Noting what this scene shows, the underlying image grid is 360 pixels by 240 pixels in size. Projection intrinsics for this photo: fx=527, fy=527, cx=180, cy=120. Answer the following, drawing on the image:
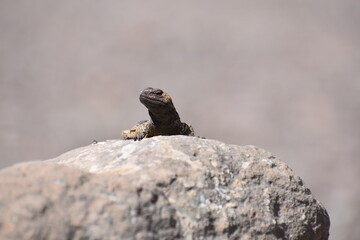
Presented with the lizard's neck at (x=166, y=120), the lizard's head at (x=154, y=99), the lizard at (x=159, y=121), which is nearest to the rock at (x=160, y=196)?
the lizard's head at (x=154, y=99)

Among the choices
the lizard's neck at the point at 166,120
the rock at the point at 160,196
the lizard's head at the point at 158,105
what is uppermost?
the lizard's head at the point at 158,105

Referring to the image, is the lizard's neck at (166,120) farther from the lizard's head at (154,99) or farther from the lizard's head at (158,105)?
the lizard's head at (154,99)

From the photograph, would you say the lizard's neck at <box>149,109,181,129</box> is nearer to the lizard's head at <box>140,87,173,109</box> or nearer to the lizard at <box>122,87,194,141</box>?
the lizard at <box>122,87,194,141</box>

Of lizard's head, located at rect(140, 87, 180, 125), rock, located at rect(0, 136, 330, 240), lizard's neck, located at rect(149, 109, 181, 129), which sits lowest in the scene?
rock, located at rect(0, 136, 330, 240)

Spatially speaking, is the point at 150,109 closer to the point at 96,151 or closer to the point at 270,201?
the point at 96,151

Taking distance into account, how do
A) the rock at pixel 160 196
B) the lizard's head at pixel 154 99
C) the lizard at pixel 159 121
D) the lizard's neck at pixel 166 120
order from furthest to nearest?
the lizard's neck at pixel 166 120 < the lizard at pixel 159 121 < the lizard's head at pixel 154 99 < the rock at pixel 160 196

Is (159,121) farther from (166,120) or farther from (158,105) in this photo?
(158,105)

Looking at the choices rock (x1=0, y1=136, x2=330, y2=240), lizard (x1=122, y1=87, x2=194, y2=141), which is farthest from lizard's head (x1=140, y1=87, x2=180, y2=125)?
rock (x1=0, y1=136, x2=330, y2=240)
